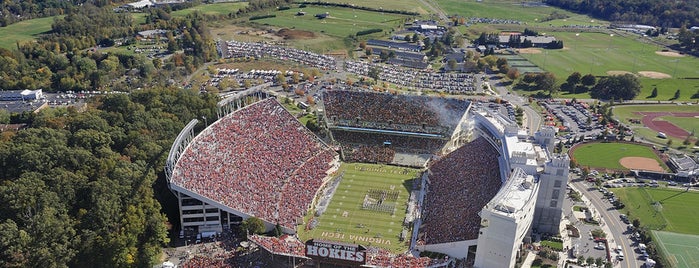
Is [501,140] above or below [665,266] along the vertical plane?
above

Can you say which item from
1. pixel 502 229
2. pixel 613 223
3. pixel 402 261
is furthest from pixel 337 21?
pixel 502 229

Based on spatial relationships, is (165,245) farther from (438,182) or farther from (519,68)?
(519,68)

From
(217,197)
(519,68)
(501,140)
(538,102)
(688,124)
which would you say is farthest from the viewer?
(519,68)

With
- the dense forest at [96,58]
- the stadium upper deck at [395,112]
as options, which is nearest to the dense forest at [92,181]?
the stadium upper deck at [395,112]

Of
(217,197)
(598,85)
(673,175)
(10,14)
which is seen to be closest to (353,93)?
(217,197)

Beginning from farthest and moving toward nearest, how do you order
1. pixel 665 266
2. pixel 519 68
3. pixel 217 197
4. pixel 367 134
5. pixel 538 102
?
pixel 519 68 < pixel 538 102 < pixel 367 134 < pixel 217 197 < pixel 665 266

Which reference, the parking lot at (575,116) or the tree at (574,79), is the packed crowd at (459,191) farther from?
the tree at (574,79)

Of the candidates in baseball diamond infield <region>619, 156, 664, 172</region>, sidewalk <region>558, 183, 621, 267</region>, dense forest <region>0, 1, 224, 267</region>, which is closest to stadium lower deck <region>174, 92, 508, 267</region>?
dense forest <region>0, 1, 224, 267</region>
